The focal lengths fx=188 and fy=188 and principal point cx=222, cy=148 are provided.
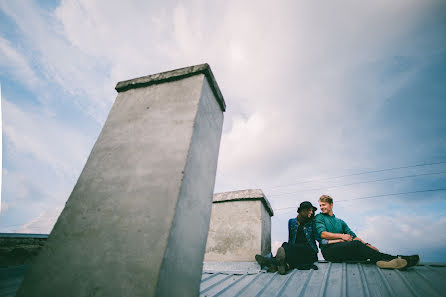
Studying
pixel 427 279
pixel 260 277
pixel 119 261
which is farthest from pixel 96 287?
pixel 427 279

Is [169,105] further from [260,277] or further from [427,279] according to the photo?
[427,279]

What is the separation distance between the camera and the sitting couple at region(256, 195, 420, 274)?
2809mm

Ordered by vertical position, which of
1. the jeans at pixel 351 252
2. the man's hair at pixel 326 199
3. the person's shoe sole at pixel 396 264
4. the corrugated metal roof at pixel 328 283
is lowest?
the corrugated metal roof at pixel 328 283

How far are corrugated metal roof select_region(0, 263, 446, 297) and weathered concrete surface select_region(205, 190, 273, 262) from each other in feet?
4.82

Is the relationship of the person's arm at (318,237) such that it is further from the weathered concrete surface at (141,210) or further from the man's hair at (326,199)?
the weathered concrete surface at (141,210)

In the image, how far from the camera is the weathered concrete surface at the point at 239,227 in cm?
428

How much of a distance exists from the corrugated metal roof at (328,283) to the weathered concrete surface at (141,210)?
1.03m

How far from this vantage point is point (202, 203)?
5.12 ft

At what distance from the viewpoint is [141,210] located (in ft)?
4.24

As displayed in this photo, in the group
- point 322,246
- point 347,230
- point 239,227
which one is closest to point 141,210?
point 322,246

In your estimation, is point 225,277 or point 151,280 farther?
point 225,277

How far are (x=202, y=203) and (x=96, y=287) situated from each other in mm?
824

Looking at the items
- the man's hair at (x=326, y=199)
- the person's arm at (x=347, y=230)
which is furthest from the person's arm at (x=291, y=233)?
the person's arm at (x=347, y=230)

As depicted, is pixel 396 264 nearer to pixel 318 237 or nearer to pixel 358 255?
pixel 358 255
